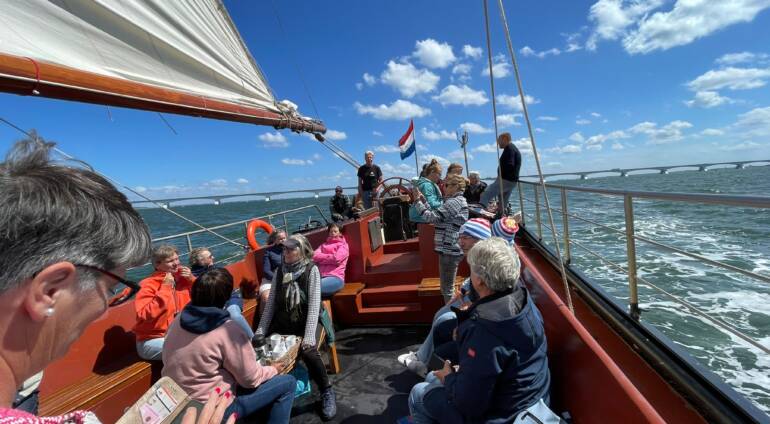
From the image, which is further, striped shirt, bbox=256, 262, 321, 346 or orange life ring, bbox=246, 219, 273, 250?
orange life ring, bbox=246, 219, 273, 250

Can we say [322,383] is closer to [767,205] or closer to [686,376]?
[686,376]

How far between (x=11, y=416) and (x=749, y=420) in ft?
7.15

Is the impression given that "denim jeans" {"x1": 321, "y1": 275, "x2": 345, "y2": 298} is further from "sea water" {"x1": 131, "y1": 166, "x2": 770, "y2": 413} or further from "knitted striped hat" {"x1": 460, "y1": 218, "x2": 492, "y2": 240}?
"knitted striped hat" {"x1": 460, "y1": 218, "x2": 492, "y2": 240}

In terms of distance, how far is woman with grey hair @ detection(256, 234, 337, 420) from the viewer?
2.82 metres

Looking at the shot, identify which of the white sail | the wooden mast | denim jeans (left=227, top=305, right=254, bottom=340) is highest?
the white sail

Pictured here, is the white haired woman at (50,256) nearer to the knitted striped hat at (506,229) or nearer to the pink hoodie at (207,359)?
the pink hoodie at (207,359)

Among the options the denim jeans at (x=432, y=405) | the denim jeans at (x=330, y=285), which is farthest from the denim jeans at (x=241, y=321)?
the denim jeans at (x=432, y=405)

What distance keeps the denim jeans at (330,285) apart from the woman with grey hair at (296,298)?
938mm

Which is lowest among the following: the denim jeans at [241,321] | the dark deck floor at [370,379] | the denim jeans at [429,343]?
the dark deck floor at [370,379]

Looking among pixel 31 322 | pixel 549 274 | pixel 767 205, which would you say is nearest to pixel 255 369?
pixel 31 322

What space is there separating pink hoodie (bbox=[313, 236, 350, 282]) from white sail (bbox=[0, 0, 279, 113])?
2.00 meters

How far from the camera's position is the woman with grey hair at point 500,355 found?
4.96 ft

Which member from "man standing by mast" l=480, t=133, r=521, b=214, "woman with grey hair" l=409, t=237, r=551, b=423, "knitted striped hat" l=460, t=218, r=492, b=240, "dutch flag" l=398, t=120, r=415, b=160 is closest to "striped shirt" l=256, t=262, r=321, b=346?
"knitted striped hat" l=460, t=218, r=492, b=240

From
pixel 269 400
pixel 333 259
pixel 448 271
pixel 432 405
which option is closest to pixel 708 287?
pixel 448 271
